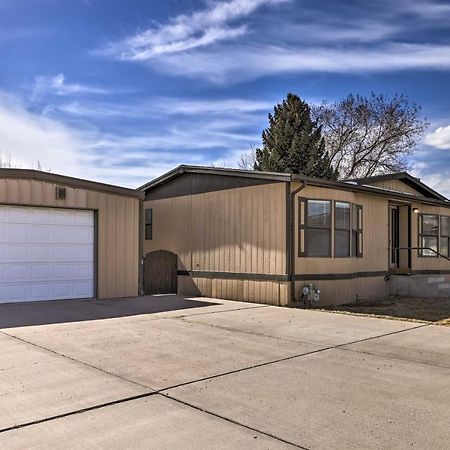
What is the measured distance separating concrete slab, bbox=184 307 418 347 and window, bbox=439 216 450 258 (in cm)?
753

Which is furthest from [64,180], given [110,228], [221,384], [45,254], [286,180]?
[221,384]

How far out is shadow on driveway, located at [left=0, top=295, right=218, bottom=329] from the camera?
8.30 m

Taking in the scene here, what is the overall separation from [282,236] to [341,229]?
6.16 feet

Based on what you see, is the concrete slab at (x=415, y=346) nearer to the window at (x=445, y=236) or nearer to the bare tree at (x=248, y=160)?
the window at (x=445, y=236)

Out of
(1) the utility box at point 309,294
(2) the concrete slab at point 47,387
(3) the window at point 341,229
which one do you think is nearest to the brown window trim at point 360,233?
(3) the window at point 341,229

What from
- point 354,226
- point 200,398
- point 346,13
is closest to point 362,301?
point 354,226

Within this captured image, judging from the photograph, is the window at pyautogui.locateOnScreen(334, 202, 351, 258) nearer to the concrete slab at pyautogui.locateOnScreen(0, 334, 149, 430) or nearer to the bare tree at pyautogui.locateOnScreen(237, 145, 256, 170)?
the concrete slab at pyautogui.locateOnScreen(0, 334, 149, 430)

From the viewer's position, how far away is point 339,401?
13.8 ft

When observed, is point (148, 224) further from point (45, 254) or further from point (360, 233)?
point (360, 233)

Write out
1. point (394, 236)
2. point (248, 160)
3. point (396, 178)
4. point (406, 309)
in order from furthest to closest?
point (248, 160), point (396, 178), point (394, 236), point (406, 309)

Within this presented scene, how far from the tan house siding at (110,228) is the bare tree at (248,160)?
75.0ft

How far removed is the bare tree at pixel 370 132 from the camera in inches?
1128

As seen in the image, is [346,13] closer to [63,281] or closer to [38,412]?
[63,281]

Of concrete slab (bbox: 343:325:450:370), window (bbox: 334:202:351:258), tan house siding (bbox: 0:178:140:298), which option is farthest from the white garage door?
concrete slab (bbox: 343:325:450:370)
